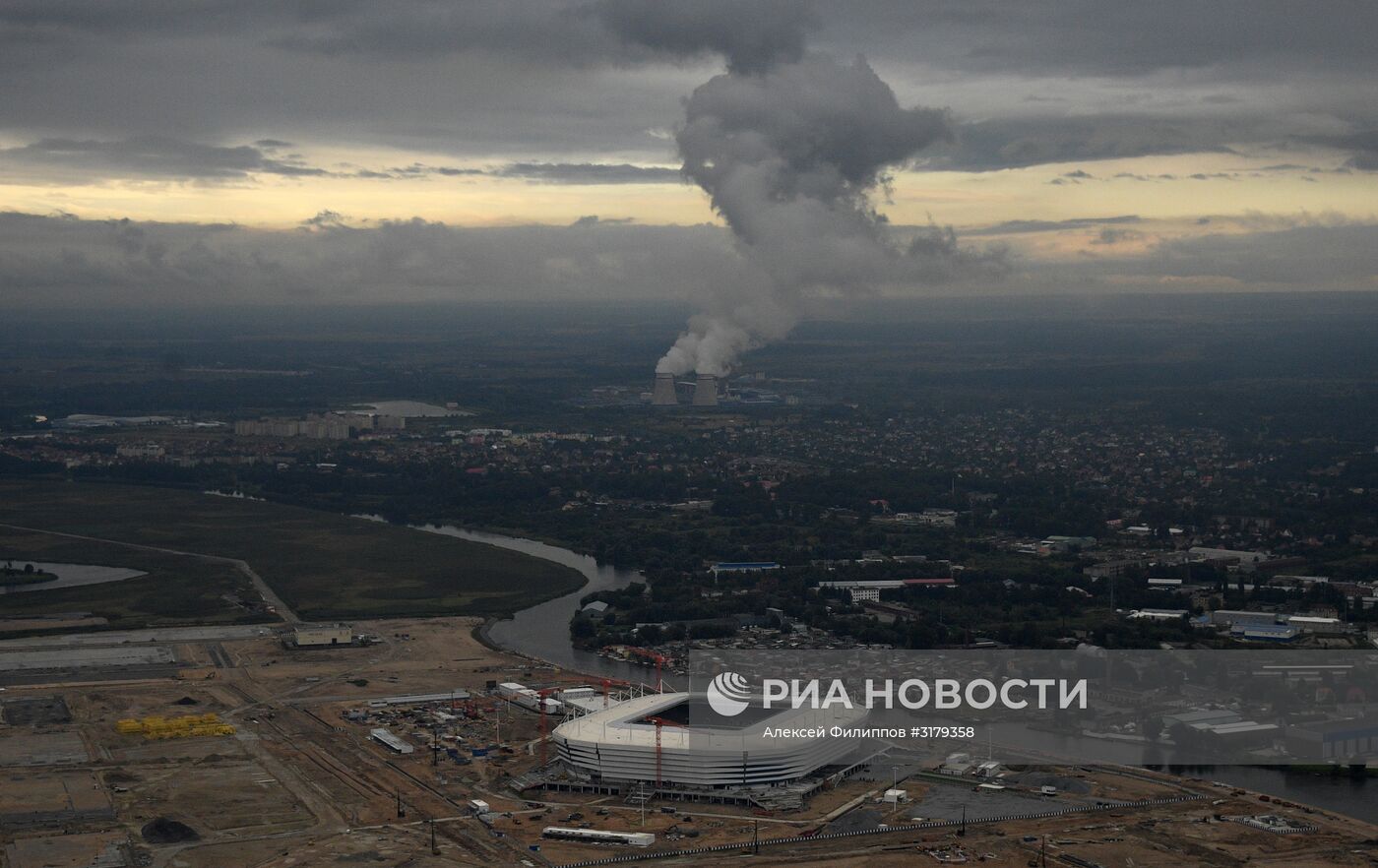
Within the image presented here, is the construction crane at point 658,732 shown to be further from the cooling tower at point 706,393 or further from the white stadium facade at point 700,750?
the cooling tower at point 706,393

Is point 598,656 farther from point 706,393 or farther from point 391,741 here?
point 706,393

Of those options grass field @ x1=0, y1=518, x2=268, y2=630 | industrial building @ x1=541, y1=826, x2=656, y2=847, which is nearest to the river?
grass field @ x1=0, y1=518, x2=268, y2=630

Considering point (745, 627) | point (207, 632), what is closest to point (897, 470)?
point (745, 627)

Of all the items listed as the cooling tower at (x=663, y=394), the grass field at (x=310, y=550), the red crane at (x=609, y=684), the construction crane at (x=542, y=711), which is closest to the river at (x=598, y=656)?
the grass field at (x=310, y=550)

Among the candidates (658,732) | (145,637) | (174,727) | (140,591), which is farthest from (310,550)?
(658,732)

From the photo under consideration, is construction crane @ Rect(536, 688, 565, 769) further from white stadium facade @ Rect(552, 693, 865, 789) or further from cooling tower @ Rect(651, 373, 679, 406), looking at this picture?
cooling tower @ Rect(651, 373, 679, 406)

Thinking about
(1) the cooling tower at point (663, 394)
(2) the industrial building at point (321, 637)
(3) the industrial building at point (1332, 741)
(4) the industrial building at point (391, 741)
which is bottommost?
(4) the industrial building at point (391, 741)
